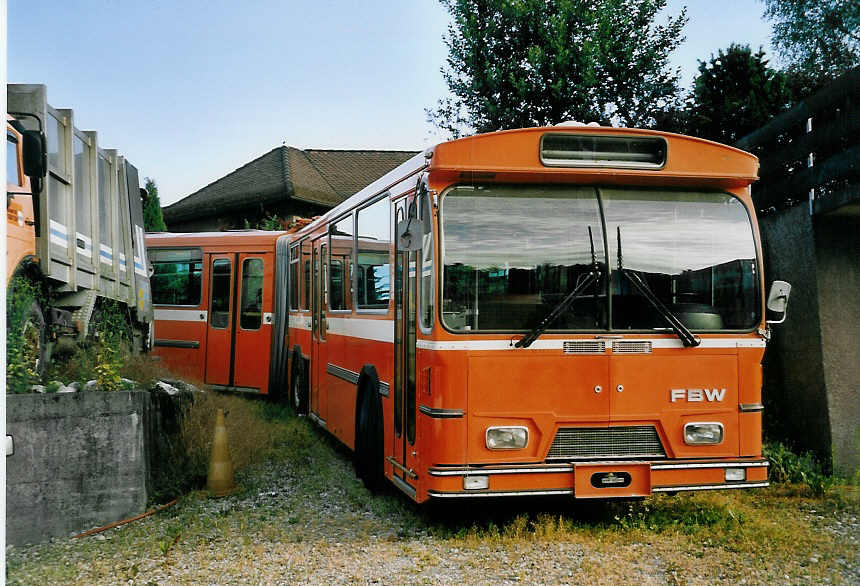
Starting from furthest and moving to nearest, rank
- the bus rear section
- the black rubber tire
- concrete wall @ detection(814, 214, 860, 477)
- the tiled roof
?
the tiled roof, the bus rear section, concrete wall @ detection(814, 214, 860, 477), the black rubber tire

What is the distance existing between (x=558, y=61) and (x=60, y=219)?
23.8 ft

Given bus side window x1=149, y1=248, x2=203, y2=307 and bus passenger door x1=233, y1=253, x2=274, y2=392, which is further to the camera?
bus side window x1=149, y1=248, x2=203, y2=307

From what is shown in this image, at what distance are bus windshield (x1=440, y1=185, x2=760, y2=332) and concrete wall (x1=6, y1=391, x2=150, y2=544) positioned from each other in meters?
2.69

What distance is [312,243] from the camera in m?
11.4

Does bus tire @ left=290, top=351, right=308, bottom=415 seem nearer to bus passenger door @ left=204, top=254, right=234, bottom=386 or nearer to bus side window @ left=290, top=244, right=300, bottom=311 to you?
bus side window @ left=290, top=244, right=300, bottom=311

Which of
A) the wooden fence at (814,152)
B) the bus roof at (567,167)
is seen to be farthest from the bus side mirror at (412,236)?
the wooden fence at (814,152)

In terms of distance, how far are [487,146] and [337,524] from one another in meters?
3.08

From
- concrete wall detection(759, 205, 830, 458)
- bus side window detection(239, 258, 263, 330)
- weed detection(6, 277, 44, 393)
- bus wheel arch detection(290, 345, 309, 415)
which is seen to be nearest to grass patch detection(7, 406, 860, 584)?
concrete wall detection(759, 205, 830, 458)

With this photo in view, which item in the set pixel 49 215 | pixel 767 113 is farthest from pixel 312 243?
pixel 767 113

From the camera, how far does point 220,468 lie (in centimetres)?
815

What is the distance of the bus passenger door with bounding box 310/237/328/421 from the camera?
A: 10453mm

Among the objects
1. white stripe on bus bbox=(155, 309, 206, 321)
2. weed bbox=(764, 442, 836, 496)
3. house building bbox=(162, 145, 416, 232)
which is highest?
house building bbox=(162, 145, 416, 232)

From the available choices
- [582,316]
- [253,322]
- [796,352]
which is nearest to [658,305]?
[582,316]

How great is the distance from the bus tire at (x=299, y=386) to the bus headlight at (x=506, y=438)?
635 centimetres
